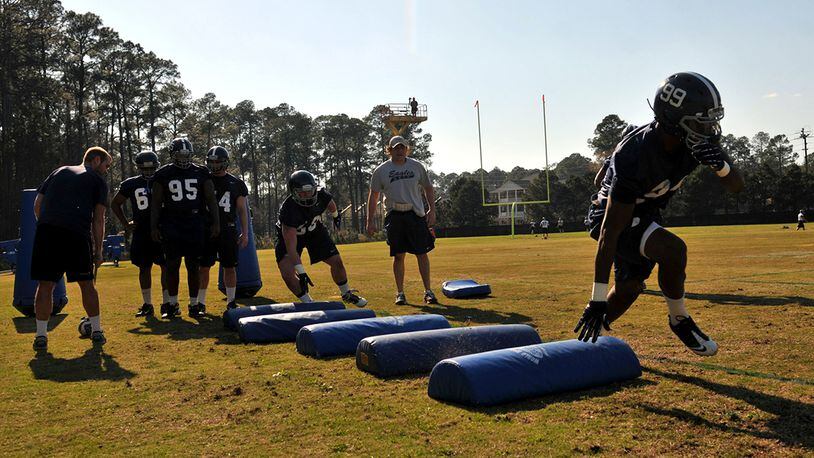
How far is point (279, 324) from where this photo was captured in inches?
282

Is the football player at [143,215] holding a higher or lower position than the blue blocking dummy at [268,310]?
higher

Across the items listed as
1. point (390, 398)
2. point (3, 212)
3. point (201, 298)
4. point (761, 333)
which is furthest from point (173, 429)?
point (3, 212)

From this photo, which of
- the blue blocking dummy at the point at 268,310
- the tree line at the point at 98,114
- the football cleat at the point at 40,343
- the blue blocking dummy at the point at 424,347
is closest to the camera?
the blue blocking dummy at the point at 424,347

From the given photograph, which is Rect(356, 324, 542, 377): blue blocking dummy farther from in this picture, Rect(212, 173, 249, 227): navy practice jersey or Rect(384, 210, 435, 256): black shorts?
Rect(212, 173, 249, 227): navy practice jersey

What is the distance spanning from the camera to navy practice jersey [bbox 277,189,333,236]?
967 centimetres

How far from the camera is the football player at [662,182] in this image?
4477mm

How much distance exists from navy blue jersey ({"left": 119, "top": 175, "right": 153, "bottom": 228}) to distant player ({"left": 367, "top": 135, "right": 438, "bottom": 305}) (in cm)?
324

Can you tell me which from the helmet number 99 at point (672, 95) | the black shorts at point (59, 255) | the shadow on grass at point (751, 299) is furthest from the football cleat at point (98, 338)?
the shadow on grass at point (751, 299)

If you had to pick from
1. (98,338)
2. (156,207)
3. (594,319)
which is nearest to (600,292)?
(594,319)

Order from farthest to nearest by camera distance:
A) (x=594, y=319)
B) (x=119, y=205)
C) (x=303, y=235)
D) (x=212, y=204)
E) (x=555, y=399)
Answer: (x=119, y=205), (x=303, y=235), (x=212, y=204), (x=594, y=319), (x=555, y=399)

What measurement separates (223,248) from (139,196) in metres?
1.48

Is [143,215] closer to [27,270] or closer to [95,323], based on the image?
[27,270]

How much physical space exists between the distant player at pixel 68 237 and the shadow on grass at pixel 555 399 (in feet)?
15.7

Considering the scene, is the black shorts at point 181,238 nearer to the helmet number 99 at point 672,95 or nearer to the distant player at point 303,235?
the distant player at point 303,235
